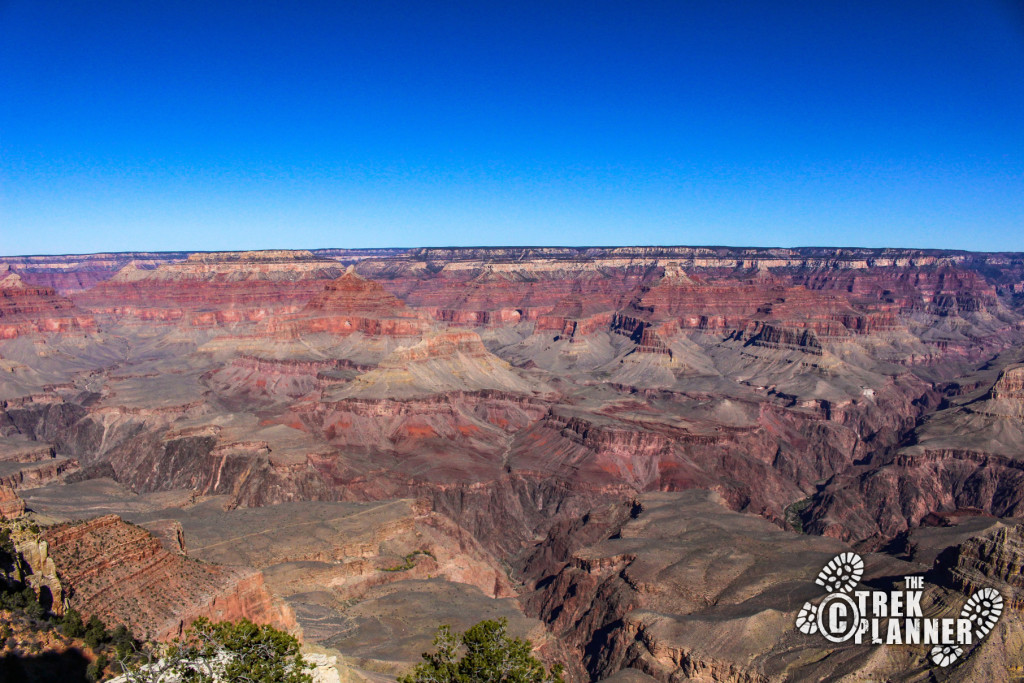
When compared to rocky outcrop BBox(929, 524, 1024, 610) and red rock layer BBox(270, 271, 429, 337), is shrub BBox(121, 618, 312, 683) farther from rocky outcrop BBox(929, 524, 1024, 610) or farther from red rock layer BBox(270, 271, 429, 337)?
red rock layer BBox(270, 271, 429, 337)

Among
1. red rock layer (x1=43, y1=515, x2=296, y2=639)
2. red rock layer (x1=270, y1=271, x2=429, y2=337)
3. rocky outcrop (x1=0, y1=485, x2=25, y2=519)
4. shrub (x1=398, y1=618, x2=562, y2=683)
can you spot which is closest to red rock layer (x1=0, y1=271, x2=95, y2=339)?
red rock layer (x1=270, y1=271, x2=429, y2=337)

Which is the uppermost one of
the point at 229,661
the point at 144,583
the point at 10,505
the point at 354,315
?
the point at 354,315

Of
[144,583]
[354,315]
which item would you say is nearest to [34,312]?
[354,315]

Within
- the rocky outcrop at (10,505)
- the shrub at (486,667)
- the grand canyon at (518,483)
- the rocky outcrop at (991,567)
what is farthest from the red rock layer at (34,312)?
the rocky outcrop at (991,567)

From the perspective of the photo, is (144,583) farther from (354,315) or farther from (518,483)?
(354,315)

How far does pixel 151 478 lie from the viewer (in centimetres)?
8794

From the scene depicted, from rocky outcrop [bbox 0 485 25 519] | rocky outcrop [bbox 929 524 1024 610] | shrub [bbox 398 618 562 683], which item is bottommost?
rocky outcrop [bbox 0 485 25 519]

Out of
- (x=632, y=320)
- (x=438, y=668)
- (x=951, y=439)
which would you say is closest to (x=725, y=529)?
(x=438, y=668)

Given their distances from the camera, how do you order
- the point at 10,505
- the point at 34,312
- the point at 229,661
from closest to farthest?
the point at 229,661
the point at 10,505
the point at 34,312

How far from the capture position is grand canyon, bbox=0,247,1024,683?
3872 cm

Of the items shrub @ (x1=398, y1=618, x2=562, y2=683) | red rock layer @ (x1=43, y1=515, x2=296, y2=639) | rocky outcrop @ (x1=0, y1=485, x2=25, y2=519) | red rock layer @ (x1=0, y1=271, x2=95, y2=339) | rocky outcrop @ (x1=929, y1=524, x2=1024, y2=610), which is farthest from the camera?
red rock layer @ (x1=0, y1=271, x2=95, y2=339)

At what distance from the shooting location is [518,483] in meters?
84.4

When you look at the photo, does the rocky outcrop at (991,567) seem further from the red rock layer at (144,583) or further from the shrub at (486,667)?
the red rock layer at (144,583)

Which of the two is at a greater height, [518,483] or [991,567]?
[991,567]
